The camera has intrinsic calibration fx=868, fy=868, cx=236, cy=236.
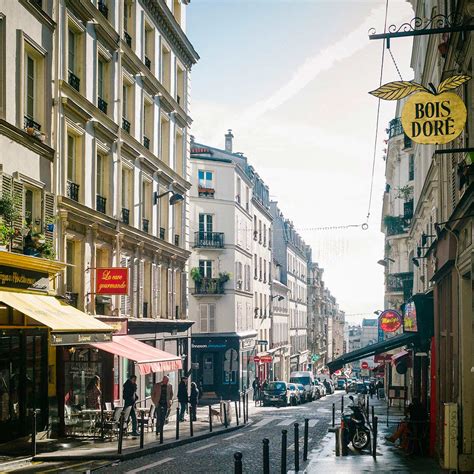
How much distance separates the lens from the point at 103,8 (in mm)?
28078

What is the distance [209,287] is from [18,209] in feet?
118

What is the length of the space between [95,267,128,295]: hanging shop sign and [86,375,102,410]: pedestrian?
102 inches

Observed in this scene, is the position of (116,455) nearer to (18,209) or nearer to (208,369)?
(18,209)

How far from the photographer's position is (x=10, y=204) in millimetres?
19438

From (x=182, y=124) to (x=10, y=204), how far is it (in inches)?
816

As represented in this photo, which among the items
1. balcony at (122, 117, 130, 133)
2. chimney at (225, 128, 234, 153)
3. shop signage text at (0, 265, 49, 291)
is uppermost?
chimney at (225, 128, 234, 153)

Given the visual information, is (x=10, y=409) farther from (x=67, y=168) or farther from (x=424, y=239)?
(x=424, y=239)

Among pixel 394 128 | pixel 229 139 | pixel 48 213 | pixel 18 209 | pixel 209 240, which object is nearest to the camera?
pixel 18 209

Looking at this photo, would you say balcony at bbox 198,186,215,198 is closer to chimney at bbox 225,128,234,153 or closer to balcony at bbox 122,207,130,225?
chimney at bbox 225,128,234,153

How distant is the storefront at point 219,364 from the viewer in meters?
55.5

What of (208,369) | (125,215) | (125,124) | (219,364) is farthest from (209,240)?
(125,124)

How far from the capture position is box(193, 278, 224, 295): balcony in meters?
55.7

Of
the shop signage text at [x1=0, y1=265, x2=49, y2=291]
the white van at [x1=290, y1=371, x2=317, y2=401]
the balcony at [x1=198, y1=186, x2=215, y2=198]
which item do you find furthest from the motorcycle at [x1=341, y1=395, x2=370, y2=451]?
the balcony at [x1=198, y1=186, x2=215, y2=198]

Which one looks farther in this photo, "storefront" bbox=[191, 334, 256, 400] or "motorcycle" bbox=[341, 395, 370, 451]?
"storefront" bbox=[191, 334, 256, 400]
